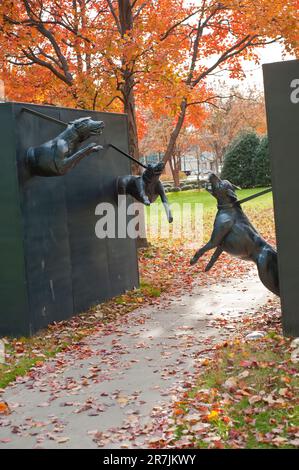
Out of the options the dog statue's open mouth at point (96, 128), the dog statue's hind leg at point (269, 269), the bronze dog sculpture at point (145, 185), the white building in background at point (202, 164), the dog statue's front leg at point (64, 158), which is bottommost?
the dog statue's hind leg at point (269, 269)

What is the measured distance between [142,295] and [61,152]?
3.73 meters

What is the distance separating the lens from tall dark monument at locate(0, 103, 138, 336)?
8.43 m

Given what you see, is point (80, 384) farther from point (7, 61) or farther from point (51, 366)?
point (7, 61)

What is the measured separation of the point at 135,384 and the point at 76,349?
1.72m

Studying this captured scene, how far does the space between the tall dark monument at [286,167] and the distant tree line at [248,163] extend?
1076 inches

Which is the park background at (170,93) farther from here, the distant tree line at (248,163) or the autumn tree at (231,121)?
the autumn tree at (231,121)

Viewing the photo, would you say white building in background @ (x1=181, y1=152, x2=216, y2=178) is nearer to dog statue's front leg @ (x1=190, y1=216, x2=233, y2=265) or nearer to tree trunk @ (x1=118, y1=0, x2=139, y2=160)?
tree trunk @ (x1=118, y1=0, x2=139, y2=160)

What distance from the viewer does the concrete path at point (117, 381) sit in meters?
5.29

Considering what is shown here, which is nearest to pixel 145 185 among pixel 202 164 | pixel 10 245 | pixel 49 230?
pixel 49 230

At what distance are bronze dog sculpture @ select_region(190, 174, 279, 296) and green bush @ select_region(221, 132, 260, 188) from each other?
2655cm

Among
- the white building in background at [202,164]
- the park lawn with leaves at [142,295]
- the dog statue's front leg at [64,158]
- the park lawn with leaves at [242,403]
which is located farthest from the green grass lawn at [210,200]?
the park lawn with leaves at [242,403]

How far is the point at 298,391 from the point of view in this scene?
562 cm

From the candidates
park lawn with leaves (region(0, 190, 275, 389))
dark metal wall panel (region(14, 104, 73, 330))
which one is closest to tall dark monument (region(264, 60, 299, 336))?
park lawn with leaves (region(0, 190, 275, 389))
